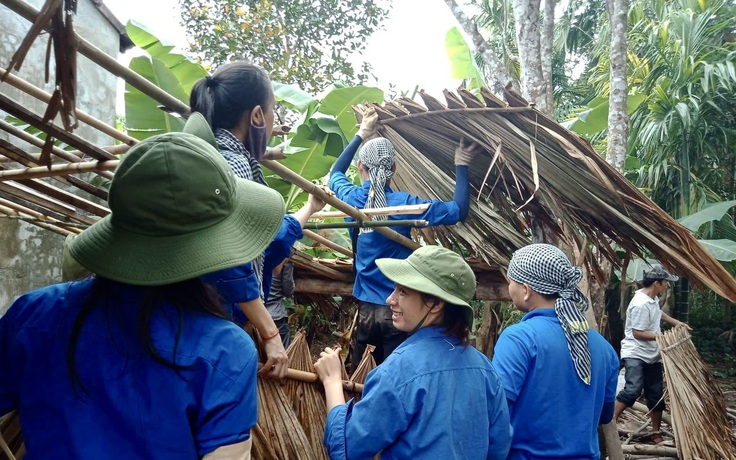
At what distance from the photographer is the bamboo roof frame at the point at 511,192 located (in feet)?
8.63

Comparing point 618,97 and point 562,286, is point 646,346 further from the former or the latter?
point 562,286

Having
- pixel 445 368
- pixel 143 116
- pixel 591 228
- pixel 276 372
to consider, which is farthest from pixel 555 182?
pixel 143 116

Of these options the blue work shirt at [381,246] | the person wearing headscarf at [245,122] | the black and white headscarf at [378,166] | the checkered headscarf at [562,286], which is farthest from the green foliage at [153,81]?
the checkered headscarf at [562,286]

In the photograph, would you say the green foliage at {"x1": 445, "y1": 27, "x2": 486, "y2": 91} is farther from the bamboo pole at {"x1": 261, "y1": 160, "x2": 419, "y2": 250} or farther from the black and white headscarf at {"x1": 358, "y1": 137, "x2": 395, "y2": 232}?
the bamboo pole at {"x1": 261, "y1": 160, "x2": 419, "y2": 250}

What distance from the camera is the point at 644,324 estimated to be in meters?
5.30

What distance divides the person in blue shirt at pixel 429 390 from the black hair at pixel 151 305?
658mm

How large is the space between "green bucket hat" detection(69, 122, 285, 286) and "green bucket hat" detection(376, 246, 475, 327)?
717mm

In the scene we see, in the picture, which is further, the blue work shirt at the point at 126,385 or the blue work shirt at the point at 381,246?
the blue work shirt at the point at 381,246

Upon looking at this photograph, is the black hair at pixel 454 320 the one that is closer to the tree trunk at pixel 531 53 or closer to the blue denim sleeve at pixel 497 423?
the blue denim sleeve at pixel 497 423

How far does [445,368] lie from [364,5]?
7.35 metres

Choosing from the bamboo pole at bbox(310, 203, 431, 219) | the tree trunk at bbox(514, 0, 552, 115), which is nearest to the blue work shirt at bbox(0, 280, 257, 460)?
the bamboo pole at bbox(310, 203, 431, 219)

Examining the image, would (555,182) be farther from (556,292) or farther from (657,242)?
(556,292)

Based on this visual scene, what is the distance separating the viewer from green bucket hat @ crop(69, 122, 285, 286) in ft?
3.15

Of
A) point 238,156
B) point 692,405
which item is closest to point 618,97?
point 692,405
